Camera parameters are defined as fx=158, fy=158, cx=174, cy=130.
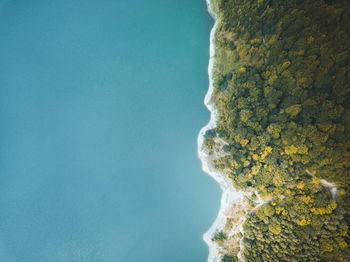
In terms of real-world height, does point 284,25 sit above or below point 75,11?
below

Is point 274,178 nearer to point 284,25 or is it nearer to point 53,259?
point 284,25

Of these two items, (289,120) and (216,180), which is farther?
(216,180)

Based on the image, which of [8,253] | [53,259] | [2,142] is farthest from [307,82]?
[8,253]

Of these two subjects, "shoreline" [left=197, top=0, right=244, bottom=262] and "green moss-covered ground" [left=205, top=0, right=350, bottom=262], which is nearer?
"green moss-covered ground" [left=205, top=0, right=350, bottom=262]

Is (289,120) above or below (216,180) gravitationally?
above

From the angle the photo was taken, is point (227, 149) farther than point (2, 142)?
No
